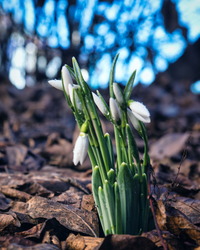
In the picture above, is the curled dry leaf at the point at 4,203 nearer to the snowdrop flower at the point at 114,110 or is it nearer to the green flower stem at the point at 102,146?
the green flower stem at the point at 102,146

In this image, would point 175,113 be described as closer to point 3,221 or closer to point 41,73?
point 41,73

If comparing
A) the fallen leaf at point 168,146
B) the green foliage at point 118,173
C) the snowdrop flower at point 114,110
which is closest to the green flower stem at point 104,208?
the green foliage at point 118,173

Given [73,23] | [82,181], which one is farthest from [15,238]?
[73,23]

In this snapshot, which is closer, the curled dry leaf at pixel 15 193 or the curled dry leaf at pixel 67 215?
the curled dry leaf at pixel 67 215

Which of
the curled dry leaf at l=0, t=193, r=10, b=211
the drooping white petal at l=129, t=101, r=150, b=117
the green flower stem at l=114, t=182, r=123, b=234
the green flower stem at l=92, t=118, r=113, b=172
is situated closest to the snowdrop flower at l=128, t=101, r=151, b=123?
the drooping white petal at l=129, t=101, r=150, b=117

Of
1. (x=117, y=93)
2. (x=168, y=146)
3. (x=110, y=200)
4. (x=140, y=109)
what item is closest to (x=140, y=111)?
(x=140, y=109)

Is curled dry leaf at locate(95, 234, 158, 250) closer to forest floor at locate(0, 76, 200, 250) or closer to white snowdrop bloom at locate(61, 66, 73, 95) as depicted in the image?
forest floor at locate(0, 76, 200, 250)

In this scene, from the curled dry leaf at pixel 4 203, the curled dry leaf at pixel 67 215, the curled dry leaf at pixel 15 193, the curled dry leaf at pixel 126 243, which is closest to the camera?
the curled dry leaf at pixel 126 243
